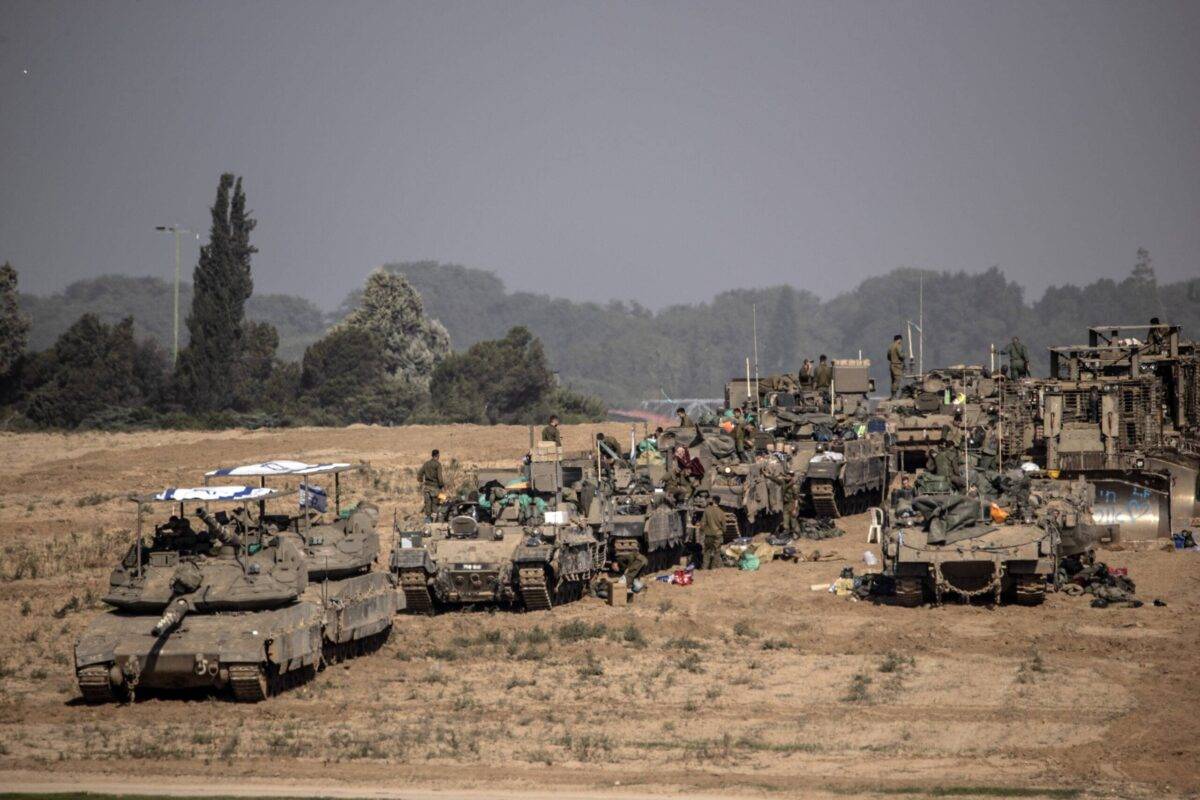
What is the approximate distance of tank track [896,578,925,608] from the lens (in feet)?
81.3

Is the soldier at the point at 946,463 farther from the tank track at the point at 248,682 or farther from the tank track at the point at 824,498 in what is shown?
the tank track at the point at 248,682

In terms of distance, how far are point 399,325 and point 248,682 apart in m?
74.0

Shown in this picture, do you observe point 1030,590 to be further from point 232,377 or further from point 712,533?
point 232,377

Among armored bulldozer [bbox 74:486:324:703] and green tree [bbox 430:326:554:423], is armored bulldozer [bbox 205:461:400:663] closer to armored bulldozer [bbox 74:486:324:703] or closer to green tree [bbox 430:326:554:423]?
armored bulldozer [bbox 74:486:324:703]

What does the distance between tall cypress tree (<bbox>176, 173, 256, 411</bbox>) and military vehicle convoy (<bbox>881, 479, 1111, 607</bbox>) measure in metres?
48.8

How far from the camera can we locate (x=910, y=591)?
81.7 feet

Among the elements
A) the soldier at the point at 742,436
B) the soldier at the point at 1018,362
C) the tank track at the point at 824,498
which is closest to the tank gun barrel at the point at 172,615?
the soldier at the point at 742,436

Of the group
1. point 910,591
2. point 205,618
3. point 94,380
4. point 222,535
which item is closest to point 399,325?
point 94,380

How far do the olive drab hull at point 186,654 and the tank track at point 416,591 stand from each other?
4.88 m

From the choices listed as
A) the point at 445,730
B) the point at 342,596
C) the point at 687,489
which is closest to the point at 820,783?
the point at 445,730

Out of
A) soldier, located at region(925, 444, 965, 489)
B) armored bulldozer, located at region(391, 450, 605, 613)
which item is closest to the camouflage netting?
soldier, located at region(925, 444, 965, 489)

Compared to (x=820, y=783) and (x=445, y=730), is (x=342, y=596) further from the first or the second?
(x=820, y=783)

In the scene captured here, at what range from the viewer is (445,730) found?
58.7 feet

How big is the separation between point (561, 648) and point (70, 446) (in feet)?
133
